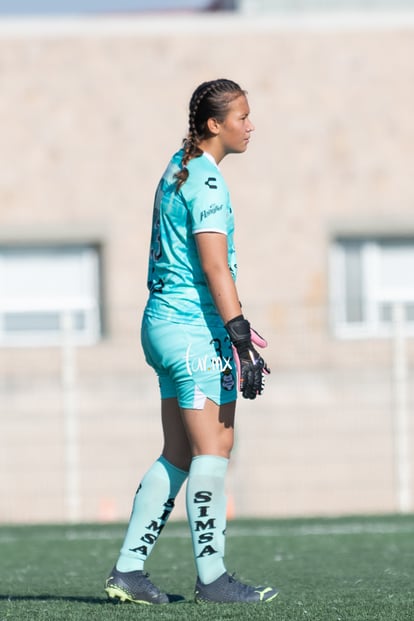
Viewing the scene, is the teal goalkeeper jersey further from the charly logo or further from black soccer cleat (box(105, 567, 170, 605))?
black soccer cleat (box(105, 567, 170, 605))

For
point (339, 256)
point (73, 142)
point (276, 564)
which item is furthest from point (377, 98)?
point (276, 564)

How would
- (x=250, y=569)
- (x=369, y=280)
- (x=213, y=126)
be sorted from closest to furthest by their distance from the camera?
(x=213, y=126), (x=250, y=569), (x=369, y=280)

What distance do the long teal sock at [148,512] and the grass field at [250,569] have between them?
0.18m

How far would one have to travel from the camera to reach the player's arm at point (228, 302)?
5.38 m

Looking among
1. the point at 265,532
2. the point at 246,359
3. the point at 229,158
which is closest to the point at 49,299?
the point at 229,158

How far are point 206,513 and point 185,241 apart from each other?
99 cm

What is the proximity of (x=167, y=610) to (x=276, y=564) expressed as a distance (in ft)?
8.15

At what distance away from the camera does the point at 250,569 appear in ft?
24.8

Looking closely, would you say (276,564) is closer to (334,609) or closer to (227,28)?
(334,609)

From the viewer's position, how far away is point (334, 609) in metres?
5.41

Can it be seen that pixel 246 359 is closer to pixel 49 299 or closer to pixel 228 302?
pixel 228 302

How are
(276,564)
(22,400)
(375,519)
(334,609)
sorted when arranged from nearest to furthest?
(334,609) < (276,564) < (375,519) < (22,400)

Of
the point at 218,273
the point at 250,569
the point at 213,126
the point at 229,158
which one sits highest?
the point at 229,158

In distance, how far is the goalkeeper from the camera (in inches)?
214
